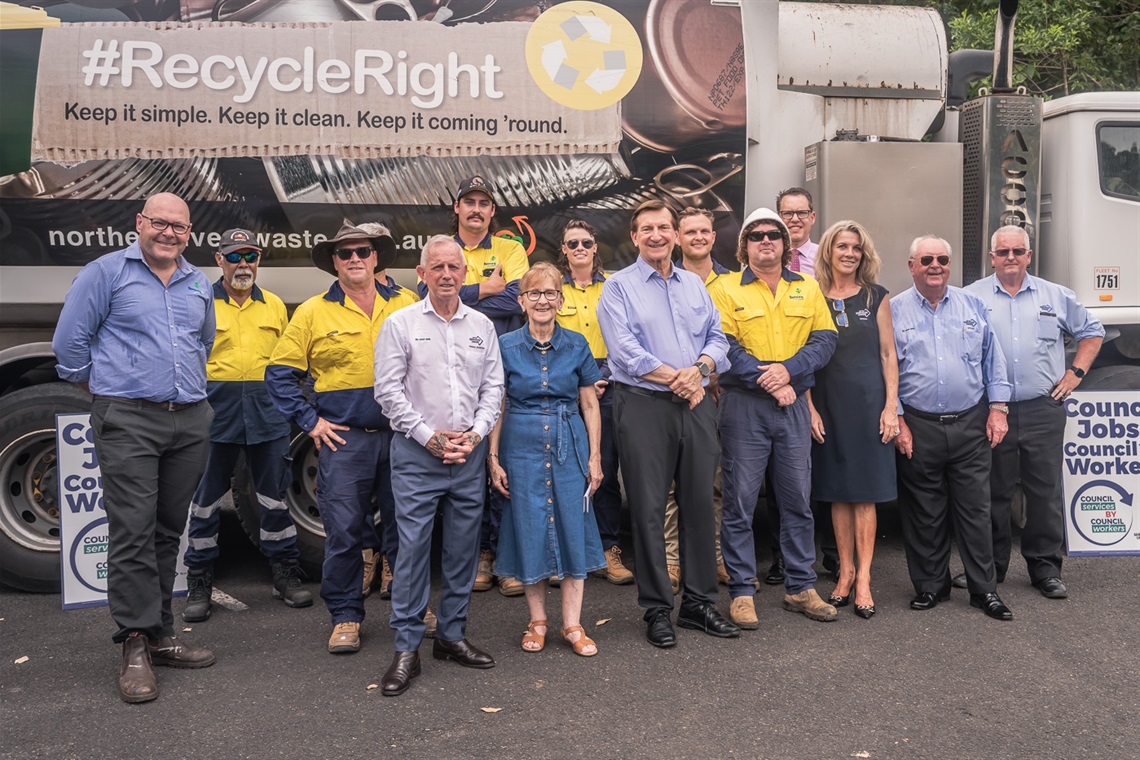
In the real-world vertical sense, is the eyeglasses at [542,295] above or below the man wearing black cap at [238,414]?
above

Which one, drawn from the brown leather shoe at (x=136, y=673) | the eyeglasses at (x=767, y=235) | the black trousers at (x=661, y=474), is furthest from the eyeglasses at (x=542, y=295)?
the brown leather shoe at (x=136, y=673)

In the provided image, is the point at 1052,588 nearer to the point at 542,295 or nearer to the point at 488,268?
the point at 542,295

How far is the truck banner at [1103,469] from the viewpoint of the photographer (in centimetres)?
598

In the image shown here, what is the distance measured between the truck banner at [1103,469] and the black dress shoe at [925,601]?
4.16ft

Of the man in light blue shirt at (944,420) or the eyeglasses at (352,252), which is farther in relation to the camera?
the man in light blue shirt at (944,420)

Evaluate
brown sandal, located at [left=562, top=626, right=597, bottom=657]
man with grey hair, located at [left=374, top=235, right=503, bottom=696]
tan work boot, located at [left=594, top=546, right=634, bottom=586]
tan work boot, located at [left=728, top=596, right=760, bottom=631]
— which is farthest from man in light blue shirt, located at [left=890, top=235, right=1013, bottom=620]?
man with grey hair, located at [left=374, top=235, right=503, bottom=696]

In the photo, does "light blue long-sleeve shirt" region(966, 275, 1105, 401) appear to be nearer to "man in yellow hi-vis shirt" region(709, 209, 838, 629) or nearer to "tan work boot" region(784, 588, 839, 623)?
"man in yellow hi-vis shirt" region(709, 209, 838, 629)

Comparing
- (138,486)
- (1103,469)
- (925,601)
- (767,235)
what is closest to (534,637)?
(138,486)

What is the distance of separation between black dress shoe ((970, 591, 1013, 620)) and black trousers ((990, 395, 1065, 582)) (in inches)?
16.6

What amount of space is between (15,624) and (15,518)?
730 millimetres

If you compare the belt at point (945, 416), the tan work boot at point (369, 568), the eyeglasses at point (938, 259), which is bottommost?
the tan work boot at point (369, 568)

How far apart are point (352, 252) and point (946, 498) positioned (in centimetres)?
328

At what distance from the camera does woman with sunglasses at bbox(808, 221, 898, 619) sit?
17.0 ft

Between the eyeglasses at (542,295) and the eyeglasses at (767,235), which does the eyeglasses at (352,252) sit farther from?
the eyeglasses at (767,235)
